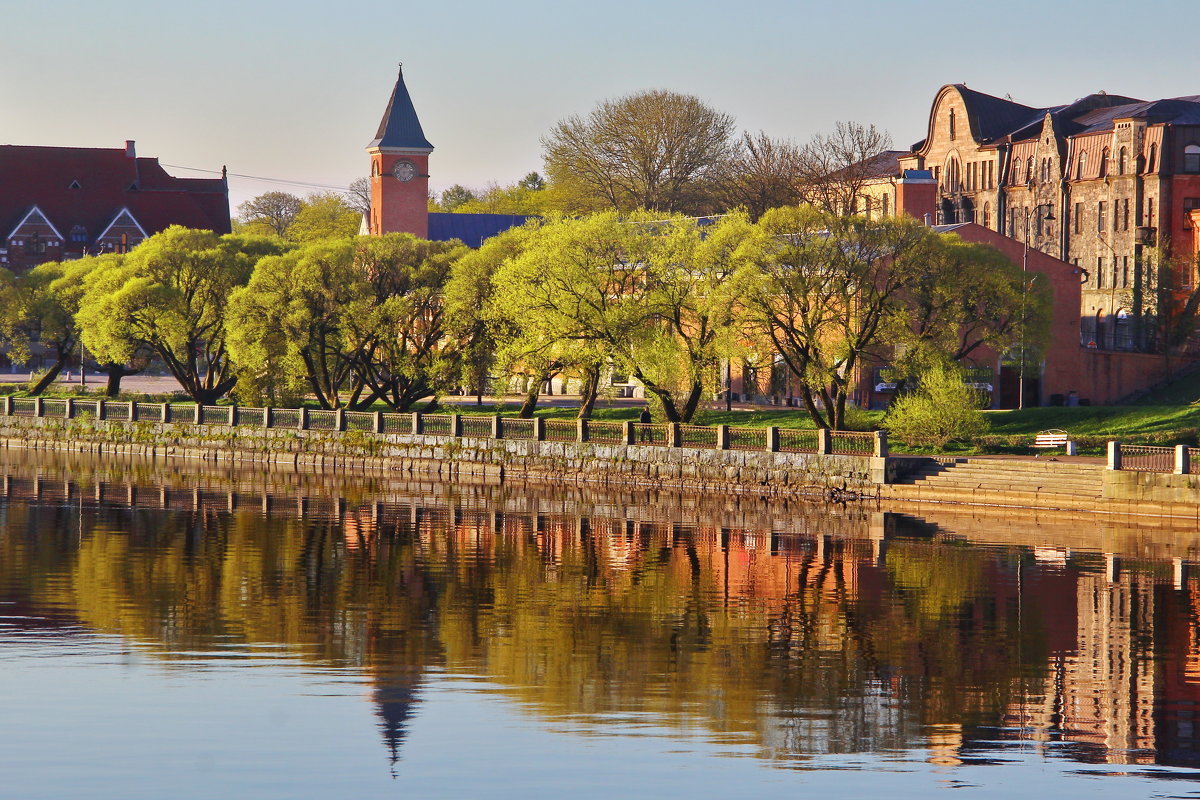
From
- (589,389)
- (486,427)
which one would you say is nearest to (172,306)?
(486,427)

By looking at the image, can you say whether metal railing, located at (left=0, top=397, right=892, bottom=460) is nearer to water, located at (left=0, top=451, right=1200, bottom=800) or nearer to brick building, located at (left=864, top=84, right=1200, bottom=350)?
water, located at (left=0, top=451, right=1200, bottom=800)

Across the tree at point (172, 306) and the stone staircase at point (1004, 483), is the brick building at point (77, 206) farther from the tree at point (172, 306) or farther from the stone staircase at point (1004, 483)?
the stone staircase at point (1004, 483)

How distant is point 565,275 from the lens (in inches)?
2167

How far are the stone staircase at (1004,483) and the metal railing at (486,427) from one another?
130cm

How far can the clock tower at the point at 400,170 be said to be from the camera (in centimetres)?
9656

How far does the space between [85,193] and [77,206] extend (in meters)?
1.55

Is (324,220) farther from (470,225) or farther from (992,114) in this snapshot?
(992,114)

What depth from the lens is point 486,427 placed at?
186 feet

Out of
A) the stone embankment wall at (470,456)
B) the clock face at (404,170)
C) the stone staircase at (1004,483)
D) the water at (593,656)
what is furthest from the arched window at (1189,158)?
the clock face at (404,170)

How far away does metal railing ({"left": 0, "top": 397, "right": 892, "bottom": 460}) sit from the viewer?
49031mm

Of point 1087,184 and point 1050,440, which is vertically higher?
point 1087,184

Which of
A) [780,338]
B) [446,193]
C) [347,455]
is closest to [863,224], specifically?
[780,338]

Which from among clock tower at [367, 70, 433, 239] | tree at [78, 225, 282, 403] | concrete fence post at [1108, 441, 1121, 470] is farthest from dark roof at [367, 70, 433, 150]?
concrete fence post at [1108, 441, 1121, 470]

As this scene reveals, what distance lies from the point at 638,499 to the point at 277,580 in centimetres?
1865
